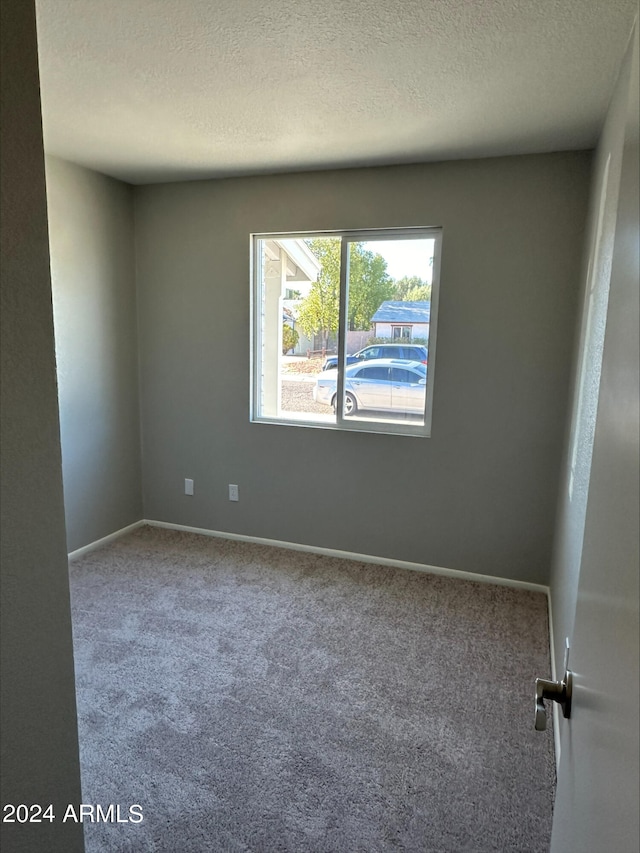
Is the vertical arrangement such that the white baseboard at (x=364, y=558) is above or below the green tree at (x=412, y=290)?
below

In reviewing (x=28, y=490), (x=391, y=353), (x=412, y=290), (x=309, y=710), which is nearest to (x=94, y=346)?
(x=391, y=353)

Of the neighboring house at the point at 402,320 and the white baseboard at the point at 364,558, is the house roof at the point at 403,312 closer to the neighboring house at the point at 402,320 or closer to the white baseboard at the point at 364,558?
the neighboring house at the point at 402,320

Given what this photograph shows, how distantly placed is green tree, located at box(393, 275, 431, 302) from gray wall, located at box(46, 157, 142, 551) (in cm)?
197

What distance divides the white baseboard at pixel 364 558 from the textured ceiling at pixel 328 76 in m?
2.49

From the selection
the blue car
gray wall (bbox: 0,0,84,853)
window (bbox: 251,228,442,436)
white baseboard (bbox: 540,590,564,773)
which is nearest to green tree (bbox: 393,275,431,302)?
window (bbox: 251,228,442,436)

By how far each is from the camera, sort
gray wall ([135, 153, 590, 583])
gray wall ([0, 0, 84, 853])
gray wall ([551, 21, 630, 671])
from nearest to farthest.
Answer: gray wall ([0, 0, 84, 853]) → gray wall ([551, 21, 630, 671]) → gray wall ([135, 153, 590, 583])

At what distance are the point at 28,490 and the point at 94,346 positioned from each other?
289cm

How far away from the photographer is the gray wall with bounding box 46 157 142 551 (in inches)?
128

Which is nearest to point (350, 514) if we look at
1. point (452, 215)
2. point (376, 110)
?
point (452, 215)

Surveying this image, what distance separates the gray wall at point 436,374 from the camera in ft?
9.67

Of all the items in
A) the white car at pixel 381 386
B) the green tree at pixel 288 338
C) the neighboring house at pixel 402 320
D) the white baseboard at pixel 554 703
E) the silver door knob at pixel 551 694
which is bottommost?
the white baseboard at pixel 554 703

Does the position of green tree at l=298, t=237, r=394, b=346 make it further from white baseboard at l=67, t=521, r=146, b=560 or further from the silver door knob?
the silver door knob

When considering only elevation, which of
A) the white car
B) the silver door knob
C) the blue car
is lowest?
the silver door knob

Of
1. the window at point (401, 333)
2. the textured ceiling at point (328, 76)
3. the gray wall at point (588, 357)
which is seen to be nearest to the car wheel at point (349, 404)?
the window at point (401, 333)
